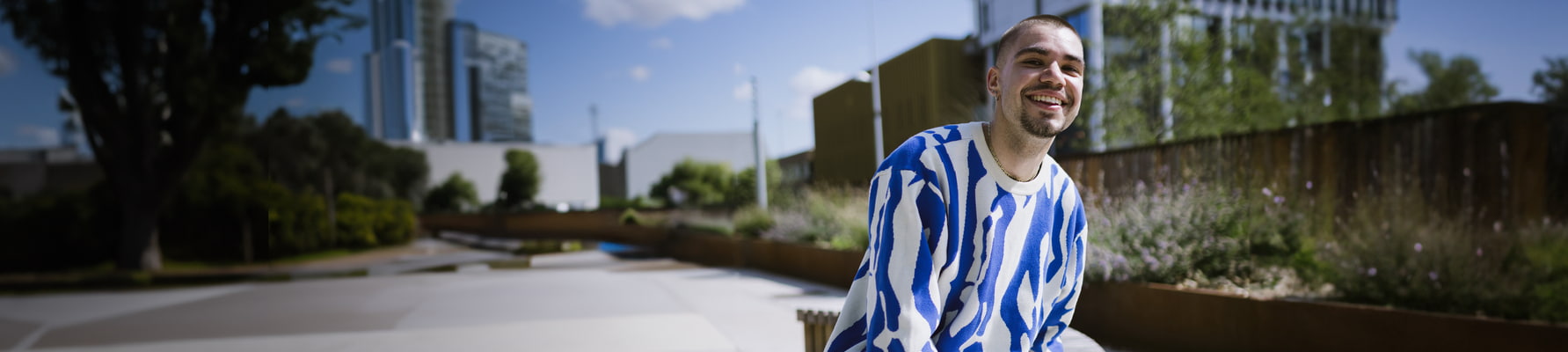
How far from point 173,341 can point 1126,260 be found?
20.0 feet

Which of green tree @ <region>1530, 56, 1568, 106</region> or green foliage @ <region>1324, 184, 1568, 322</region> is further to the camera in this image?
green tree @ <region>1530, 56, 1568, 106</region>

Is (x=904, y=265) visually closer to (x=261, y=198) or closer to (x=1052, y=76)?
(x=1052, y=76)

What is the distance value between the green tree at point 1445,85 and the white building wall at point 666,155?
16.9m

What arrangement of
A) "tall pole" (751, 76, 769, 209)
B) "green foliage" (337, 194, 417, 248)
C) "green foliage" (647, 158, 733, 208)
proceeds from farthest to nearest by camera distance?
"green foliage" (647, 158, 733, 208) → "green foliage" (337, 194, 417, 248) → "tall pole" (751, 76, 769, 209)

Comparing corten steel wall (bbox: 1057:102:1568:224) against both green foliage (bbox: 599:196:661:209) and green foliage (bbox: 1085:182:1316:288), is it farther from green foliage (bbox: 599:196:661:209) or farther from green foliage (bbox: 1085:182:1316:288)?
green foliage (bbox: 599:196:661:209)

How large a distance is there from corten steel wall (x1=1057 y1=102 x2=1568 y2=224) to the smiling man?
11.5ft

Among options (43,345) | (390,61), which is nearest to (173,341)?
(43,345)

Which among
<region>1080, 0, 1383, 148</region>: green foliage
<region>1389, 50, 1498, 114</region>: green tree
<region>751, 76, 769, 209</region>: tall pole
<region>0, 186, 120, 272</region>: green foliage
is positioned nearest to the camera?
<region>751, 76, 769, 209</region>: tall pole

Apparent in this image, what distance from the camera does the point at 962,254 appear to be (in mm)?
980

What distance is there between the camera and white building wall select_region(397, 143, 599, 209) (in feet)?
49.9

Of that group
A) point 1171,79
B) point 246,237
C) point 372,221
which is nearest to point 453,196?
point 372,221

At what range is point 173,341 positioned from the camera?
18.0ft

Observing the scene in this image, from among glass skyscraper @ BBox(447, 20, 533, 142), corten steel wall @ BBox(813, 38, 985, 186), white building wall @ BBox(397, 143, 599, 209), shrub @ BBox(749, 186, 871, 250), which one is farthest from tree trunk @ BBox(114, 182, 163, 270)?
corten steel wall @ BBox(813, 38, 985, 186)

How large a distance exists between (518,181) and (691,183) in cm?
470
